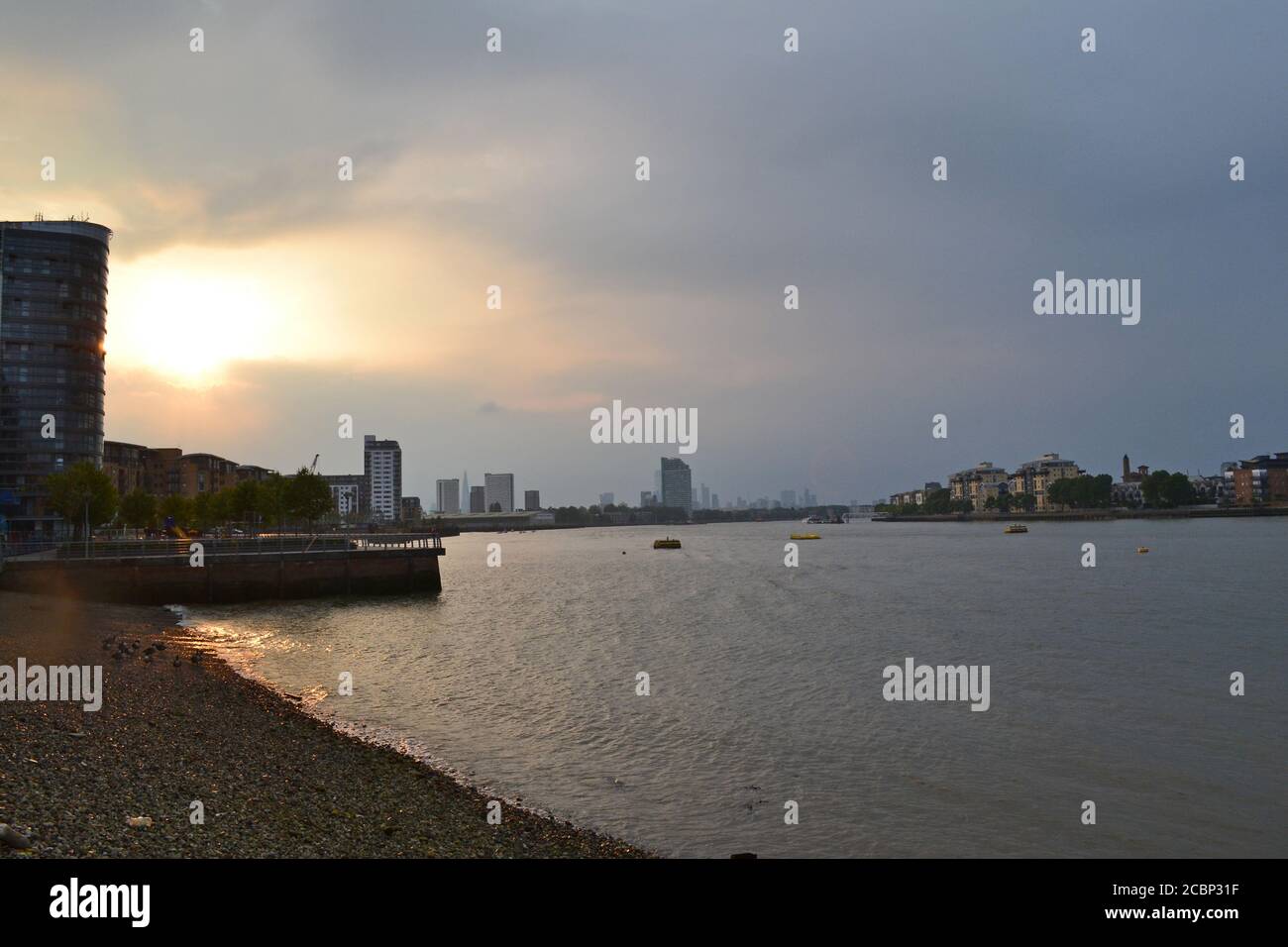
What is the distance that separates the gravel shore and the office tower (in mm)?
109687

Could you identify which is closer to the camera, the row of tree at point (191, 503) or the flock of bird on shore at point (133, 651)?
the flock of bird on shore at point (133, 651)

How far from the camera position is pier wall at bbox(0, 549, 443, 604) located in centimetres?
5934

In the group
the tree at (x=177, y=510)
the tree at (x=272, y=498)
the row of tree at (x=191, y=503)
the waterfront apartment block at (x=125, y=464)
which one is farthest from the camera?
the waterfront apartment block at (x=125, y=464)

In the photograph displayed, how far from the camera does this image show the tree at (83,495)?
267 feet

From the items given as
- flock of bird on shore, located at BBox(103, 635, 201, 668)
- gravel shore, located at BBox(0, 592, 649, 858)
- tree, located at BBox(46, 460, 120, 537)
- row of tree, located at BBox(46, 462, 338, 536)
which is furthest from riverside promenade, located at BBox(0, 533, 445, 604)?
gravel shore, located at BBox(0, 592, 649, 858)

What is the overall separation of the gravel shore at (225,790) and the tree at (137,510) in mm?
92643

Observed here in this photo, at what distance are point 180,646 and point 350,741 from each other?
22.4 m

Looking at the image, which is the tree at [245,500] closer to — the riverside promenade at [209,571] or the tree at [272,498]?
the tree at [272,498]

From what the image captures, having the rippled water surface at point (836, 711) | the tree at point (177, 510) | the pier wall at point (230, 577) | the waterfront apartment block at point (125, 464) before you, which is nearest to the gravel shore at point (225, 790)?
the rippled water surface at point (836, 711)

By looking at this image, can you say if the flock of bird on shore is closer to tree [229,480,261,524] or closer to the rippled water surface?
the rippled water surface
